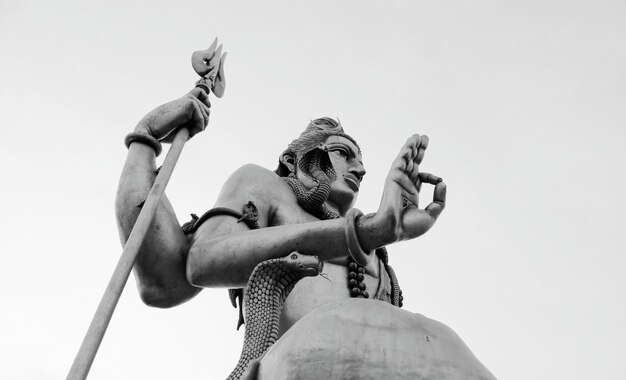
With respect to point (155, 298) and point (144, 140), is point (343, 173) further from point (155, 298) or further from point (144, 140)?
point (155, 298)

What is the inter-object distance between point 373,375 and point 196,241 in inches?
112

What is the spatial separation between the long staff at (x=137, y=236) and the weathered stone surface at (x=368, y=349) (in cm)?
122

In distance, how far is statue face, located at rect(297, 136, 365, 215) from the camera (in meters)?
9.54

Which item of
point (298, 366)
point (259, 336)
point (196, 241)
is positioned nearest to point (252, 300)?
point (259, 336)

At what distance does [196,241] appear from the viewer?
833cm

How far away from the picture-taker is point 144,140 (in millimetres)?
8773

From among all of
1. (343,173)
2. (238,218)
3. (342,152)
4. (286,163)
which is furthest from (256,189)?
(342,152)

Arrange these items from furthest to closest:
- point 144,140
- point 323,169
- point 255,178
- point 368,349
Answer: point 323,169, point 255,178, point 144,140, point 368,349

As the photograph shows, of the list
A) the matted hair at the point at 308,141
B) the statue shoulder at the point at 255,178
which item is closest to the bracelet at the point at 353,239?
the statue shoulder at the point at 255,178

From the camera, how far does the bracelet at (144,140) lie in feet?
28.8

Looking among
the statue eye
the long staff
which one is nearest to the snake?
the long staff

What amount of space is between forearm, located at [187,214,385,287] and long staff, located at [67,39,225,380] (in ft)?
1.80

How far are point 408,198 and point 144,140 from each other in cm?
243

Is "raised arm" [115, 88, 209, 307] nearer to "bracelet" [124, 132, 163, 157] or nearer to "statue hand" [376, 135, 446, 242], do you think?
"bracelet" [124, 132, 163, 157]
